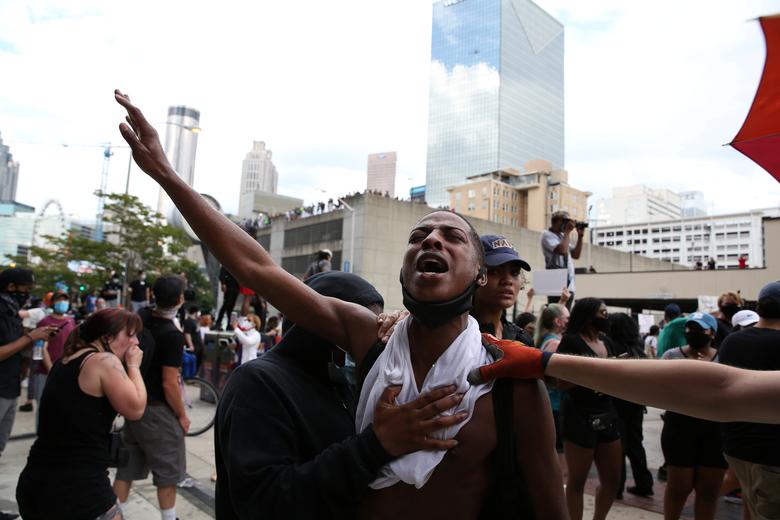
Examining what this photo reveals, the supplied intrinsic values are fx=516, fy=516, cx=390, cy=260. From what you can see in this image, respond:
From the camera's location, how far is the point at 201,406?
376 inches

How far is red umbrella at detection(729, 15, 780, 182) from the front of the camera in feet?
7.57

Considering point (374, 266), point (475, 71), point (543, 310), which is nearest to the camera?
point (543, 310)

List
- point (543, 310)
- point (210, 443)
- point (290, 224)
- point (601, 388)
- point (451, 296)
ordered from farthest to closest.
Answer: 1. point (290, 224)
2. point (210, 443)
3. point (543, 310)
4. point (451, 296)
5. point (601, 388)

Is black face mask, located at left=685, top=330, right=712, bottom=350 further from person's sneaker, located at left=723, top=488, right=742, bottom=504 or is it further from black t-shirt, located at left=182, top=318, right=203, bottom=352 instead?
black t-shirt, located at left=182, top=318, right=203, bottom=352

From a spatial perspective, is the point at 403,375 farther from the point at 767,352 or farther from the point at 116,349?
the point at 767,352

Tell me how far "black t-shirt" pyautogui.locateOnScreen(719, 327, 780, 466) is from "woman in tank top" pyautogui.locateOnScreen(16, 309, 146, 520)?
3.92 m

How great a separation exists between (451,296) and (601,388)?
0.54m

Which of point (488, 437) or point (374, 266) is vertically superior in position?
point (374, 266)

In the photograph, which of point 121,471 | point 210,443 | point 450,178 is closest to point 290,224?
point 210,443

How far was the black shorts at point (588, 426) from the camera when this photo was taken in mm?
4184

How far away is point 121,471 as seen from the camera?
4266 millimetres

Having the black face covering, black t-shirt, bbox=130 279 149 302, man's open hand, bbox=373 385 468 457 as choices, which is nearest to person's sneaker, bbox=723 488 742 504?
man's open hand, bbox=373 385 468 457

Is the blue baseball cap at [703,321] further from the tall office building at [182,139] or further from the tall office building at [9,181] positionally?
the tall office building at [182,139]

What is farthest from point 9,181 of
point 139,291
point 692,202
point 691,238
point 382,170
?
point 692,202
